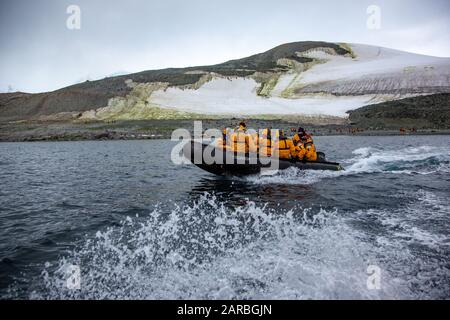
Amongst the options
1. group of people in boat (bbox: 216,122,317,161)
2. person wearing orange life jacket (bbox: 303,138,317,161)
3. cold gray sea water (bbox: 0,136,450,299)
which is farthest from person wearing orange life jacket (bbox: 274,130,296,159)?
cold gray sea water (bbox: 0,136,450,299)

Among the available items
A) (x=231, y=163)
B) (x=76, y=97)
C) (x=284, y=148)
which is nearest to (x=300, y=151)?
(x=284, y=148)

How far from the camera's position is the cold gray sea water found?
4.54 m

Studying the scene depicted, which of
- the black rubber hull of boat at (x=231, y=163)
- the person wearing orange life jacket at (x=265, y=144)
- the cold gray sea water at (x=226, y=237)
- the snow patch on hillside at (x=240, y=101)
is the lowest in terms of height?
the cold gray sea water at (x=226, y=237)

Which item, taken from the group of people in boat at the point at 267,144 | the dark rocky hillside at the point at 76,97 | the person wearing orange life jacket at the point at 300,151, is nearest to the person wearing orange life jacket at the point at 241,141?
the group of people in boat at the point at 267,144

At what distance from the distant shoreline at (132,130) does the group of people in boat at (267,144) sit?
816 inches

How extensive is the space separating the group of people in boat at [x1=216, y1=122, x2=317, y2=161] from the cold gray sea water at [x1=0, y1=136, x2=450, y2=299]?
33.5 inches

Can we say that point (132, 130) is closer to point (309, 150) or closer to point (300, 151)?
point (300, 151)

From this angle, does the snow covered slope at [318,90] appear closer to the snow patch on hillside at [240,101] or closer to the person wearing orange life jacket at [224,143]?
the snow patch on hillside at [240,101]

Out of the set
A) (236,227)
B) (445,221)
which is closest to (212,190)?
(236,227)

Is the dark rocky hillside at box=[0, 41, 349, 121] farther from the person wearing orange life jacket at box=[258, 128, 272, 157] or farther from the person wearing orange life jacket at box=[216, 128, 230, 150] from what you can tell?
the person wearing orange life jacket at box=[258, 128, 272, 157]

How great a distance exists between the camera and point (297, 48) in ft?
271

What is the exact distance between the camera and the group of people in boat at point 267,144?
12172 millimetres

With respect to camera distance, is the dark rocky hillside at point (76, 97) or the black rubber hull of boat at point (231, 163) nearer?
the black rubber hull of boat at point (231, 163)
